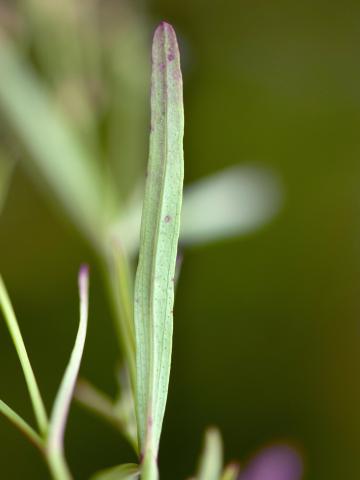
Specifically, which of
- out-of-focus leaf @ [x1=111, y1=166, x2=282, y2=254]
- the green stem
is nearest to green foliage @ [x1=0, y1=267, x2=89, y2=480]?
the green stem

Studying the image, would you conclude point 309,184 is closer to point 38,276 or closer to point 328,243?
point 328,243

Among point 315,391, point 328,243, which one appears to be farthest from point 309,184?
point 315,391

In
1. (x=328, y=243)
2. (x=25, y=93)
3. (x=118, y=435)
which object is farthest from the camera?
(x=328, y=243)

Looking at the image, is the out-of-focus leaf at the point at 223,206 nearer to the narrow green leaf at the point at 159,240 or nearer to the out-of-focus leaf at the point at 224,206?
the out-of-focus leaf at the point at 224,206

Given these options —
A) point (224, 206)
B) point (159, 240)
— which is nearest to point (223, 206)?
point (224, 206)

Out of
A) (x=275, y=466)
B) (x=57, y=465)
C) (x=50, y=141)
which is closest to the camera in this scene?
(x=57, y=465)

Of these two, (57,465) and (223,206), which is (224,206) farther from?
(57,465)
